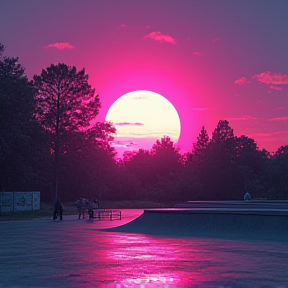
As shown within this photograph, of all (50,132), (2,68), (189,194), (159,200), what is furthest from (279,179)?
(2,68)

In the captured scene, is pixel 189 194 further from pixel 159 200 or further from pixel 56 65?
pixel 56 65

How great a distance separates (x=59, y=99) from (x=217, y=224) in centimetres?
4581

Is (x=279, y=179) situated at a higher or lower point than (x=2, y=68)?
lower

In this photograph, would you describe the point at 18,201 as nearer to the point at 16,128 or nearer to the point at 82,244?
the point at 16,128

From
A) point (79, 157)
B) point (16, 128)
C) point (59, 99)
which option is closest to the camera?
point (16, 128)

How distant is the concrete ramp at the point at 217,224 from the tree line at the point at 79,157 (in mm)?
26896

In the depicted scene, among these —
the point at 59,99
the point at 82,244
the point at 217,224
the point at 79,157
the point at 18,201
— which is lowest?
the point at 82,244

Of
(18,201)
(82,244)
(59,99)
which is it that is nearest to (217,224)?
→ (82,244)

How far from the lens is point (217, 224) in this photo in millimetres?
24844

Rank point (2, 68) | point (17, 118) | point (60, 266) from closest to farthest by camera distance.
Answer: point (60, 266) → point (17, 118) → point (2, 68)

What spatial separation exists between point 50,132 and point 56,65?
976 cm

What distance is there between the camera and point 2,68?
194ft

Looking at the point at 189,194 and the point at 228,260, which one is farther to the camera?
the point at 189,194

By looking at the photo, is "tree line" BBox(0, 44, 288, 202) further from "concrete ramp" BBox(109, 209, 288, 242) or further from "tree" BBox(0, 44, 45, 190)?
"concrete ramp" BBox(109, 209, 288, 242)
